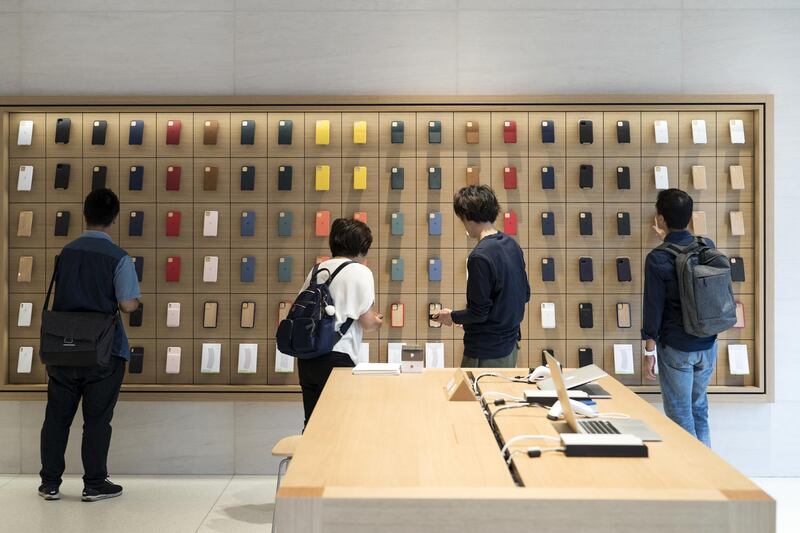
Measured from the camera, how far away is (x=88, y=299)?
13.1 ft

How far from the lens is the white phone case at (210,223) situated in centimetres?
470

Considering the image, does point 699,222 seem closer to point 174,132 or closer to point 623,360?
point 623,360

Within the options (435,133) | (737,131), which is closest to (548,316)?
(435,133)

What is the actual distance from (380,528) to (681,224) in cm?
247

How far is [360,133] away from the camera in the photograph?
15.3ft

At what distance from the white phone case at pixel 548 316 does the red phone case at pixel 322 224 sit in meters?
1.39

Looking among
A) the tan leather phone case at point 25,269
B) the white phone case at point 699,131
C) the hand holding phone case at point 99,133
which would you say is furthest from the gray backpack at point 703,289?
the tan leather phone case at point 25,269

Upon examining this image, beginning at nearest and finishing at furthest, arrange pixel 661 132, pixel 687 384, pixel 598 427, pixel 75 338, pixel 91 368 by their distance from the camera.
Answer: pixel 598 427 < pixel 687 384 < pixel 75 338 < pixel 91 368 < pixel 661 132

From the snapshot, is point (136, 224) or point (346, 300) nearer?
point (346, 300)

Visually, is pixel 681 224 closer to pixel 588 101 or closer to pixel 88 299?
pixel 588 101

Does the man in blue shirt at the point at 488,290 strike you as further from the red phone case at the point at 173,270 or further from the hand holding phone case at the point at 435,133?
the red phone case at the point at 173,270

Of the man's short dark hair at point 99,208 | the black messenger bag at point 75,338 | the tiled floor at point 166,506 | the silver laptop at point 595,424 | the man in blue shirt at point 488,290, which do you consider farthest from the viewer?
the man's short dark hair at point 99,208

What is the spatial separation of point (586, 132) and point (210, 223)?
2.33m

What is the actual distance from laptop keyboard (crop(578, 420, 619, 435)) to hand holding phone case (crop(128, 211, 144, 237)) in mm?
3289
